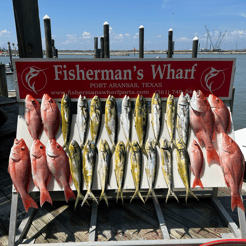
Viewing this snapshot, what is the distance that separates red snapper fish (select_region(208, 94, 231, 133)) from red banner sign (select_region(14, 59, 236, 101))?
0.19 m

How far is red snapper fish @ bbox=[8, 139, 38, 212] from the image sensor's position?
2.42 m

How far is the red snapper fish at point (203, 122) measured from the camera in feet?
8.70

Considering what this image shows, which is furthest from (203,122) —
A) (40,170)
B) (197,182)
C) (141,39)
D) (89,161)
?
(141,39)

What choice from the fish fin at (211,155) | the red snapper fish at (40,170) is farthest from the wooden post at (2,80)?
the fish fin at (211,155)

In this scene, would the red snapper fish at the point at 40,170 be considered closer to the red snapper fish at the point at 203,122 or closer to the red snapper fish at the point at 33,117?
the red snapper fish at the point at 33,117

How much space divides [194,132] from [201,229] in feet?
4.83

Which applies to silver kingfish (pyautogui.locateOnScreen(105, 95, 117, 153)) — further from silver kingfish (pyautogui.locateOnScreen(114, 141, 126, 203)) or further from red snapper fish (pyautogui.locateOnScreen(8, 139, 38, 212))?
red snapper fish (pyautogui.locateOnScreen(8, 139, 38, 212))

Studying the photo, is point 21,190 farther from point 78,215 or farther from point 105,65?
point 105,65

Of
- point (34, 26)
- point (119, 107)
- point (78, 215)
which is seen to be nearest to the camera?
point (119, 107)

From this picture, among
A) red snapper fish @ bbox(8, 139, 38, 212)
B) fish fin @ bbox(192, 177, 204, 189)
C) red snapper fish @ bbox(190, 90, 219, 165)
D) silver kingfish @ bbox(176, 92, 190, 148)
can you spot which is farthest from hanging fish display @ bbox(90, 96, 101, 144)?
fish fin @ bbox(192, 177, 204, 189)

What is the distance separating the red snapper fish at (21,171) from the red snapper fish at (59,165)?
0.28 meters

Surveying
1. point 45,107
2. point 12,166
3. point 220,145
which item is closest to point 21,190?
point 12,166

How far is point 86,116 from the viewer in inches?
108

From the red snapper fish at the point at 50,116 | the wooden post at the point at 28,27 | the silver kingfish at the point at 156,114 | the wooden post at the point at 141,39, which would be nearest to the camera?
the red snapper fish at the point at 50,116
